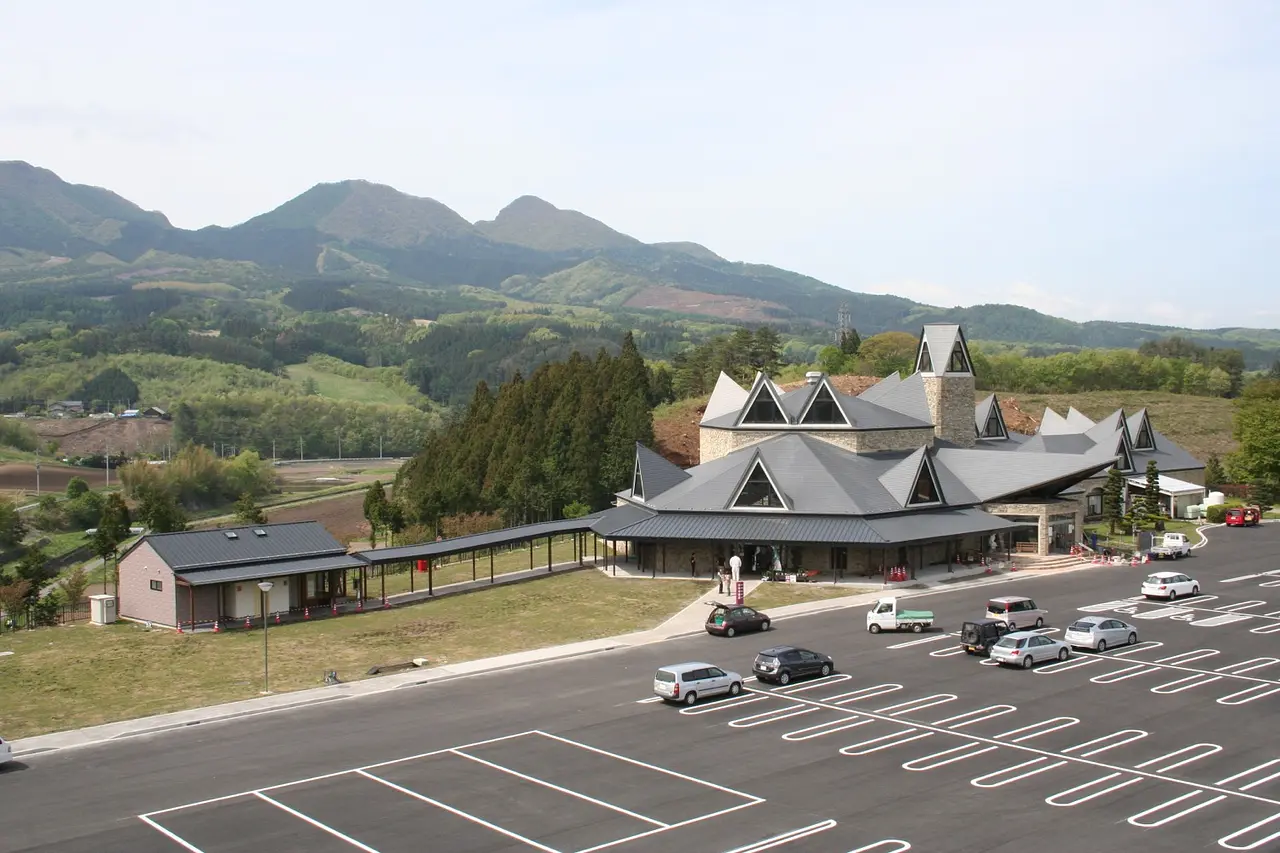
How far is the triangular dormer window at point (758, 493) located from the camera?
233 feet

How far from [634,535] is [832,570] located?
12.4m

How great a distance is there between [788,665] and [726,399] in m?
52.3

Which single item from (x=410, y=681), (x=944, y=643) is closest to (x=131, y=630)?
(x=410, y=681)

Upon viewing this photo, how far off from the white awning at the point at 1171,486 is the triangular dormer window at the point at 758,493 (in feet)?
140

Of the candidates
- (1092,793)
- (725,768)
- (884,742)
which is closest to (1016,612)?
(884,742)

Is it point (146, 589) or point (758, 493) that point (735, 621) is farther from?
point (146, 589)

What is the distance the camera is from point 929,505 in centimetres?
7344

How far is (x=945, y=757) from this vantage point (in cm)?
3388

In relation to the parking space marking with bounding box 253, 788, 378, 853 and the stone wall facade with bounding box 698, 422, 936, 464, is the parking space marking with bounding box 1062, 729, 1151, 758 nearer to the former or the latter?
the parking space marking with bounding box 253, 788, 378, 853

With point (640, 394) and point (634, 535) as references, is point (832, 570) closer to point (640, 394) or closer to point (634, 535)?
point (634, 535)

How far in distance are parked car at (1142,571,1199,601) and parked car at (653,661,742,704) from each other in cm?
2991

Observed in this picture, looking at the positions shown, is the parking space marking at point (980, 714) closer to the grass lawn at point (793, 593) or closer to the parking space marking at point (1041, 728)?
the parking space marking at point (1041, 728)

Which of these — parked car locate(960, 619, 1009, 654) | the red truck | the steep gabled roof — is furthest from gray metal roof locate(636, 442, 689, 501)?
the red truck

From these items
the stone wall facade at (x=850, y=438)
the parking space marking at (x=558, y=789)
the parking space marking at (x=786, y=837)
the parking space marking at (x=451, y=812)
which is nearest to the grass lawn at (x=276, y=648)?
the parking space marking at (x=451, y=812)
